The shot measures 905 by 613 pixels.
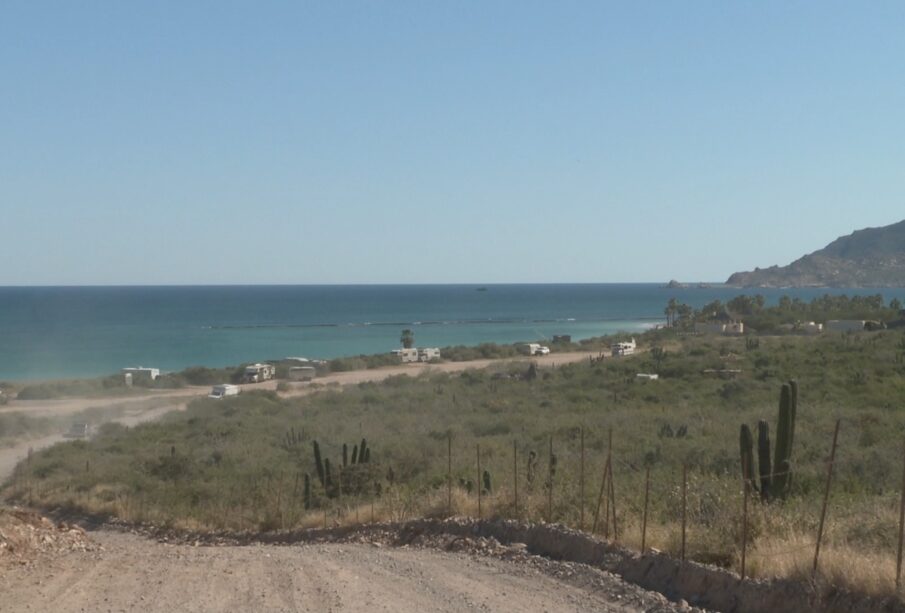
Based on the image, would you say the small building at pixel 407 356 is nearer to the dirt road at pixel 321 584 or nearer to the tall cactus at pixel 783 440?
the tall cactus at pixel 783 440

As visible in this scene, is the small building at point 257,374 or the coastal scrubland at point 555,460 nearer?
the coastal scrubland at point 555,460

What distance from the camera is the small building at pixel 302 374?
6919 centimetres

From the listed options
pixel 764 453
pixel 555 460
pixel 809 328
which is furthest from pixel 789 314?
pixel 764 453

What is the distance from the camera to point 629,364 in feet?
181

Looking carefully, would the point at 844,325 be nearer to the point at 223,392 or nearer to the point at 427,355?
the point at 427,355

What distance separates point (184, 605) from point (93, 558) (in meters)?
4.36

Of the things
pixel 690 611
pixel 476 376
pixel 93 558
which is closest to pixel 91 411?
pixel 476 376

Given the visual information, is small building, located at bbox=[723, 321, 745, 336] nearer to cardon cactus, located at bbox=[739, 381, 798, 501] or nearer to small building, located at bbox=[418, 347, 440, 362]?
small building, located at bbox=[418, 347, 440, 362]

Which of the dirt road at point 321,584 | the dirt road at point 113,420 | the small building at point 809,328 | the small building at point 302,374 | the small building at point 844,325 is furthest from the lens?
the small building at point 844,325

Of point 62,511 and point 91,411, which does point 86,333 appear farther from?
point 62,511

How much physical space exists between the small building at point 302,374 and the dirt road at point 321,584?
51.8 m

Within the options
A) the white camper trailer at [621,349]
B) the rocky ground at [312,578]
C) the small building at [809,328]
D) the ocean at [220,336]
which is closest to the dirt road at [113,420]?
the rocky ground at [312,578]

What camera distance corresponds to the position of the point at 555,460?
70.8ft

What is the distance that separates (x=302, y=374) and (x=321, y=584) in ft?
185
